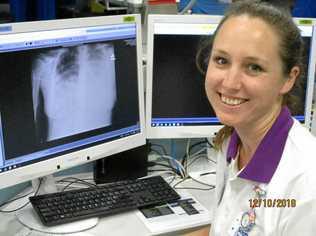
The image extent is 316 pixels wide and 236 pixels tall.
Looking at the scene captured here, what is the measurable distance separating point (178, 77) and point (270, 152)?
1.63 feet

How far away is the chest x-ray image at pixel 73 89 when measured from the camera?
1.30 m

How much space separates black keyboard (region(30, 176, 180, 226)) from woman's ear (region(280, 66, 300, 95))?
511 mm

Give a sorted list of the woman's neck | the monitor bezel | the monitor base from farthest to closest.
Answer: the monitor bezel < the monitor base < the woman's neck

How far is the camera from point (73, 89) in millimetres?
1364

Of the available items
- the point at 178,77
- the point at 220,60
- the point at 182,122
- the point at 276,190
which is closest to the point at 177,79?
the point at 178,77

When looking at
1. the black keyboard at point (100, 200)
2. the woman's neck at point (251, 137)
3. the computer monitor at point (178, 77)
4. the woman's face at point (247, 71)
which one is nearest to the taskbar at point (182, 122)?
the computer monitor at point (178, 77)

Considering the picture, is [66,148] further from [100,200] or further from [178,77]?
[178,77]

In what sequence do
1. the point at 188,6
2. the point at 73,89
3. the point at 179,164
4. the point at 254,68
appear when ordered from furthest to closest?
1. the point at 188,6
2. the point at 179,164
3. the point at 73,89
4. the point at 254,68

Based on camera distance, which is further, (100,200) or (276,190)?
(100,200)

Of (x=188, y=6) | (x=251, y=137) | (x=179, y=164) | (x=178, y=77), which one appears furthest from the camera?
(x=188, y=6)

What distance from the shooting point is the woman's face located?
1.11 m

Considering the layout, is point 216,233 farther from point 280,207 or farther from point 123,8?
point 123,8
